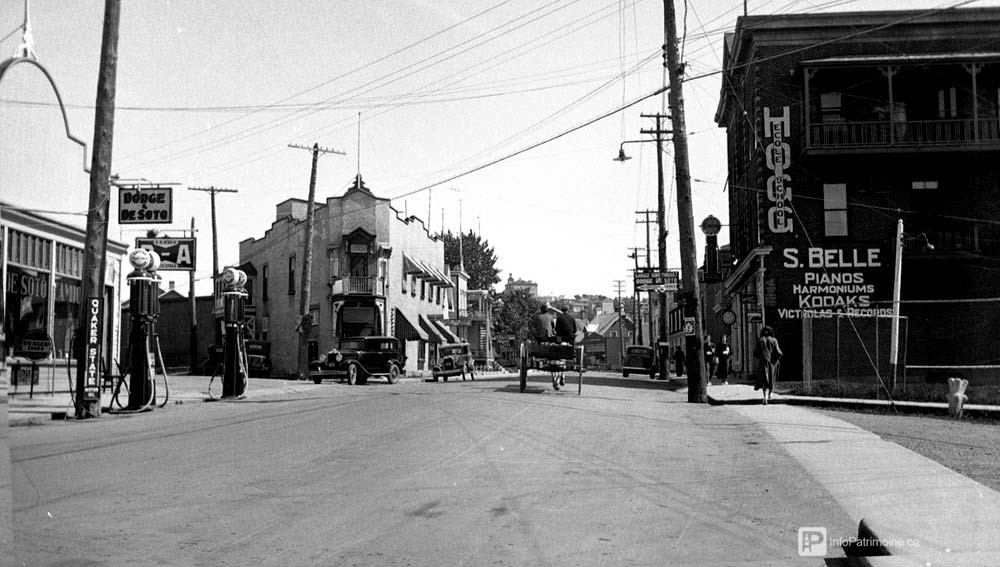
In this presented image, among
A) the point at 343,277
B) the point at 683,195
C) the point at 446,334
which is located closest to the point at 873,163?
the point at 683,195

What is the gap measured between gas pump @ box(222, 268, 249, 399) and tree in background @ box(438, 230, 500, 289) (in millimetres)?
72762

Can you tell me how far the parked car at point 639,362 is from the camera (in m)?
39.4

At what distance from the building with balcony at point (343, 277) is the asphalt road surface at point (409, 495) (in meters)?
35.7

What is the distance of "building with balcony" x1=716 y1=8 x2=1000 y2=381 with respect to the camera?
103 feet

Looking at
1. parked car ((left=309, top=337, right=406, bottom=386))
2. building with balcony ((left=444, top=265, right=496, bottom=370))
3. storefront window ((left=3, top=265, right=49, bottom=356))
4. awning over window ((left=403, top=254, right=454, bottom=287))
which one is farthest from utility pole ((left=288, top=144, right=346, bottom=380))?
storefront window ((left=3, top=265, right=49, bottom=356))

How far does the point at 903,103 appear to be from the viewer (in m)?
33.1

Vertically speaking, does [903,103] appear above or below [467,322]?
above

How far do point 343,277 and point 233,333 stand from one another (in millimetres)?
27838

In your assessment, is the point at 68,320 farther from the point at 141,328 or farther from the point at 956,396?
the point at 956,396

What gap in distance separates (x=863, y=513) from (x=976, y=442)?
19.5 feet

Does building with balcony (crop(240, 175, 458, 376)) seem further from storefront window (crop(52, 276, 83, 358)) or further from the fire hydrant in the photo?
the fire hydrant

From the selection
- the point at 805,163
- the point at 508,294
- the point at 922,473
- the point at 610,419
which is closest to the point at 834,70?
the point at 805,163

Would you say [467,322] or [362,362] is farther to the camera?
[467,322]

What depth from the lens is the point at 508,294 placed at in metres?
97.8
